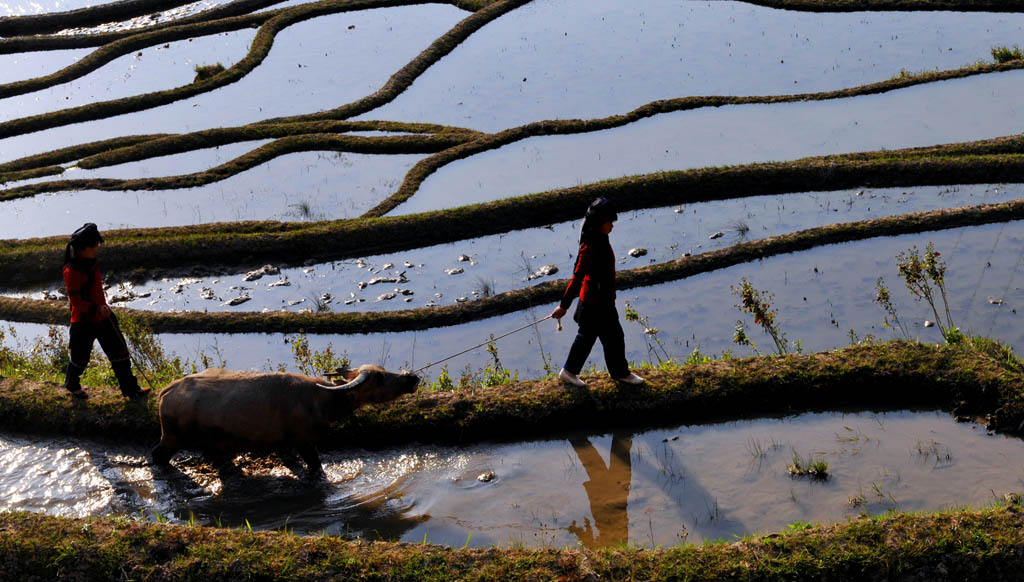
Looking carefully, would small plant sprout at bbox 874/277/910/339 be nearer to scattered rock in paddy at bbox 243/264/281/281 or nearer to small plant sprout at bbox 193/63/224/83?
scattered rock in paddy at bbox 243/264/281/281

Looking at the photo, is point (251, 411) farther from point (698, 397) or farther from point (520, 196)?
point (520, 196)

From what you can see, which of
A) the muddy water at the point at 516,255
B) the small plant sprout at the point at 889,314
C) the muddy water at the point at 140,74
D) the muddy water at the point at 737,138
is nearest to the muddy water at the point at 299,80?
the muddy water at the point at 140,74

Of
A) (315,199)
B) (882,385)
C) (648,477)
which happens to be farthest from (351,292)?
(882,385)

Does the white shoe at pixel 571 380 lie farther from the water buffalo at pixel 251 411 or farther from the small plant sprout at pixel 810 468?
the small plant sprout at pixel 810 468

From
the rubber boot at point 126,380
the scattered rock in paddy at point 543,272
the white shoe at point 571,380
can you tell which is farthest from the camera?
the scattered rock in paddy at point 543,272

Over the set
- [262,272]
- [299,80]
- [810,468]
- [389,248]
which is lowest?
Result: [810,468]

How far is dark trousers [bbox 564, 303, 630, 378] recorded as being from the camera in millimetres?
6809

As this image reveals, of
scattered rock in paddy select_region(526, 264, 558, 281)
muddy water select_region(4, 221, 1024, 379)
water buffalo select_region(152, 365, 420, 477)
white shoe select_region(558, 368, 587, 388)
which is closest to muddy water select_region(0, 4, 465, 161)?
muddy water select_region(4, 221, 1024, 379)

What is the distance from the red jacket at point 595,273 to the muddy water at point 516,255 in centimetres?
308

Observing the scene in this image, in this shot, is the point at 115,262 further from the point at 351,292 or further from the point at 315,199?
the point at 351,292

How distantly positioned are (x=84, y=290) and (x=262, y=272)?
4.45 metres

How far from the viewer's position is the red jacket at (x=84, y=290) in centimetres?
679

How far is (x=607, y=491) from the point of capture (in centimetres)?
594

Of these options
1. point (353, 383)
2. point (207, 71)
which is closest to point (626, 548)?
point (353, 383)
